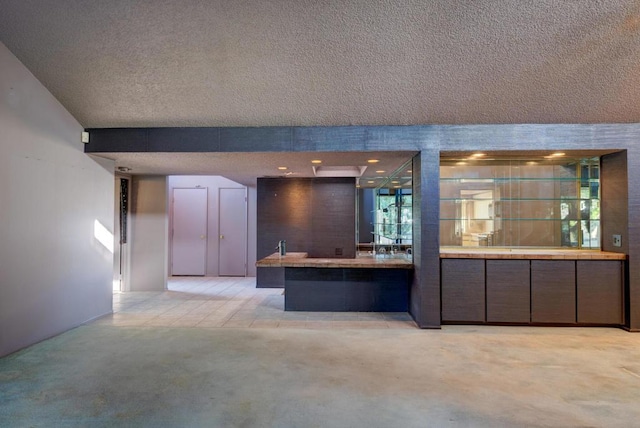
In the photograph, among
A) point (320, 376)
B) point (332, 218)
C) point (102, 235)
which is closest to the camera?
point (320, 376)

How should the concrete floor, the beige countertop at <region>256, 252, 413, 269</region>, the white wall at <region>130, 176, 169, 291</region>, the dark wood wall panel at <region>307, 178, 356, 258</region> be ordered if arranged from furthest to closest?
the dark wood wall panel at <region>307, 178, 356, 258</region>
the white wall at <region>130, 176, 169, 291</region>
the beige countertop at <region>256, 252, 413, 269</region>
the concrete floor

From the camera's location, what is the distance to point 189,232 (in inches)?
352

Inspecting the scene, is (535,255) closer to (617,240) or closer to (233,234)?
(617,240)

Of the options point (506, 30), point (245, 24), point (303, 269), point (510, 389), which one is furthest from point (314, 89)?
point (510, 389)

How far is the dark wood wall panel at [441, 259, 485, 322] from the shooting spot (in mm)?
4559

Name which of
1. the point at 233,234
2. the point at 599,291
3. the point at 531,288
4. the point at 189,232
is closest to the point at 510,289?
the point at 531,288

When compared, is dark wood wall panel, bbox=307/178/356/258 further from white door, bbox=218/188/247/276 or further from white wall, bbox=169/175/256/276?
white door, bbox=218/188/247/276

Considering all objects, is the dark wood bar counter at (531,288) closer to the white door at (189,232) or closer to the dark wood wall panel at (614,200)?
the dark wood wall panel at (614,200)

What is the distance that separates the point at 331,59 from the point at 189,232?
6663 millimetres

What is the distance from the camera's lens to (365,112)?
4293 mm

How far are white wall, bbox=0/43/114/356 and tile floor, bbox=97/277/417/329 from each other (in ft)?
2.35

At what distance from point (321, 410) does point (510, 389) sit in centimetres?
154

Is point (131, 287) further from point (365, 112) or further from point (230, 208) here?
point (365, 112)

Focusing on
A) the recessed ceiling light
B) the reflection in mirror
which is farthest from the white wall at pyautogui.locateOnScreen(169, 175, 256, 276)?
the recessed ceiling light
